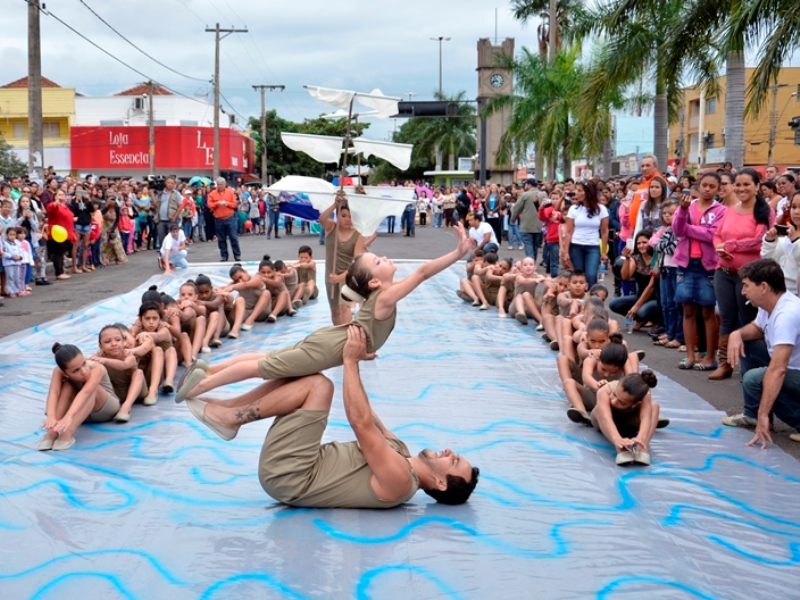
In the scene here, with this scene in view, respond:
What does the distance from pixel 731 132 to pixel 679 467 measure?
1162cm

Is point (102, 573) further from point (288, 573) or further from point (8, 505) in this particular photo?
point (8, 505)

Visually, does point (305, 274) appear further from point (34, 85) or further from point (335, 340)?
point (34, 85)

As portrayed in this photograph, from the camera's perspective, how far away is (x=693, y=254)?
8445 mm

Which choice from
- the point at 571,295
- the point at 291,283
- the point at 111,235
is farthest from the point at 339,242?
the point at 111,235

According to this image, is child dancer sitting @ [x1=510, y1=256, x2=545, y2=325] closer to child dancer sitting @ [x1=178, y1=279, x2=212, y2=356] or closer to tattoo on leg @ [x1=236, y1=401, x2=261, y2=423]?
child dancer sitting @ [x1=178, y1=279, x2=212, y2=356]

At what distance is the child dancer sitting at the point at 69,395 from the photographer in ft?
18.6

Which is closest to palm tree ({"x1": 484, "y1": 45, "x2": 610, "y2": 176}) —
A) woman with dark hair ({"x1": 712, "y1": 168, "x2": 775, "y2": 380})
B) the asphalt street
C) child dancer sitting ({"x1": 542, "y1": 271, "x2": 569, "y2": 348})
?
the asphalt street

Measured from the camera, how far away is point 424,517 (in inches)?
180

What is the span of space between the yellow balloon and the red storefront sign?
41085mm

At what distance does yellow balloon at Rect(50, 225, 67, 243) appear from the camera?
616 inches

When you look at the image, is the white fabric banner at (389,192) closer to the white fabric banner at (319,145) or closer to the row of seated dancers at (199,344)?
the white fabric banner at (319,145)

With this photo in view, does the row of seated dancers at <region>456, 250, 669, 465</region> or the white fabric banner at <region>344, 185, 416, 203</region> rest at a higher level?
the white fabric banner at <region>344, 185, 416, 203</region>

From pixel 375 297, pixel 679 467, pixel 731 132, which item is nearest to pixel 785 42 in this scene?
pixel 731 132

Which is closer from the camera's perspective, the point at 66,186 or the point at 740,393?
the point at 740,393
